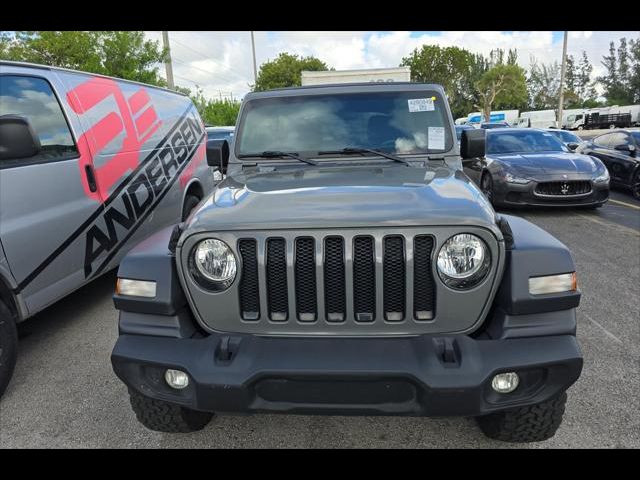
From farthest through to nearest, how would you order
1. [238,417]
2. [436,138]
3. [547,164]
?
[547,164]
[436,138]
[238,417]

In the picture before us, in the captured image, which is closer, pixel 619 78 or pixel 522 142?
pixel 522 142

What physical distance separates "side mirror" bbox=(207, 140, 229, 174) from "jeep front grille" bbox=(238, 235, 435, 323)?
1748 mm

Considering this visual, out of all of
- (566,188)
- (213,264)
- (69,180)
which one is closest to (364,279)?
(213,264)

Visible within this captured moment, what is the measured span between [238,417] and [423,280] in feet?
4.68

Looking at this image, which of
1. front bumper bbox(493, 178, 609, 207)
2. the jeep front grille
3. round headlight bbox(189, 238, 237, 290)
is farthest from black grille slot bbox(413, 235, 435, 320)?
front bumper bbox(493, 178, 609, 207)

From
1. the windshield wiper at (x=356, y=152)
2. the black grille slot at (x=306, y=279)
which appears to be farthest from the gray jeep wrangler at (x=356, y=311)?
the windshield wiper at (x=356, y=152)

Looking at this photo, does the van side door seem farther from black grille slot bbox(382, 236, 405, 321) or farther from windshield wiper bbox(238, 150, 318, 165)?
black grille slot bbox(382, 236, 405, 321)

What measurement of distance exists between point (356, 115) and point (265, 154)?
0.71 metres

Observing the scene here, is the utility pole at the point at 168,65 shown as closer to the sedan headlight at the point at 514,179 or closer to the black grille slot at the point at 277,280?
the sedan headlight at the point at 514,179

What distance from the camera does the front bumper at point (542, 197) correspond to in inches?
297

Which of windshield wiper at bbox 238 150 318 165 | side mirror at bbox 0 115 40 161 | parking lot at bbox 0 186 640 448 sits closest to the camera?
parking lot at bbox 0 186 640 448

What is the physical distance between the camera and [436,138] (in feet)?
10.6

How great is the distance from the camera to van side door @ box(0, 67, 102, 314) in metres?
3.06

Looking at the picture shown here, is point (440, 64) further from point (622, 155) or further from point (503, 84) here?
point (622, 155)
